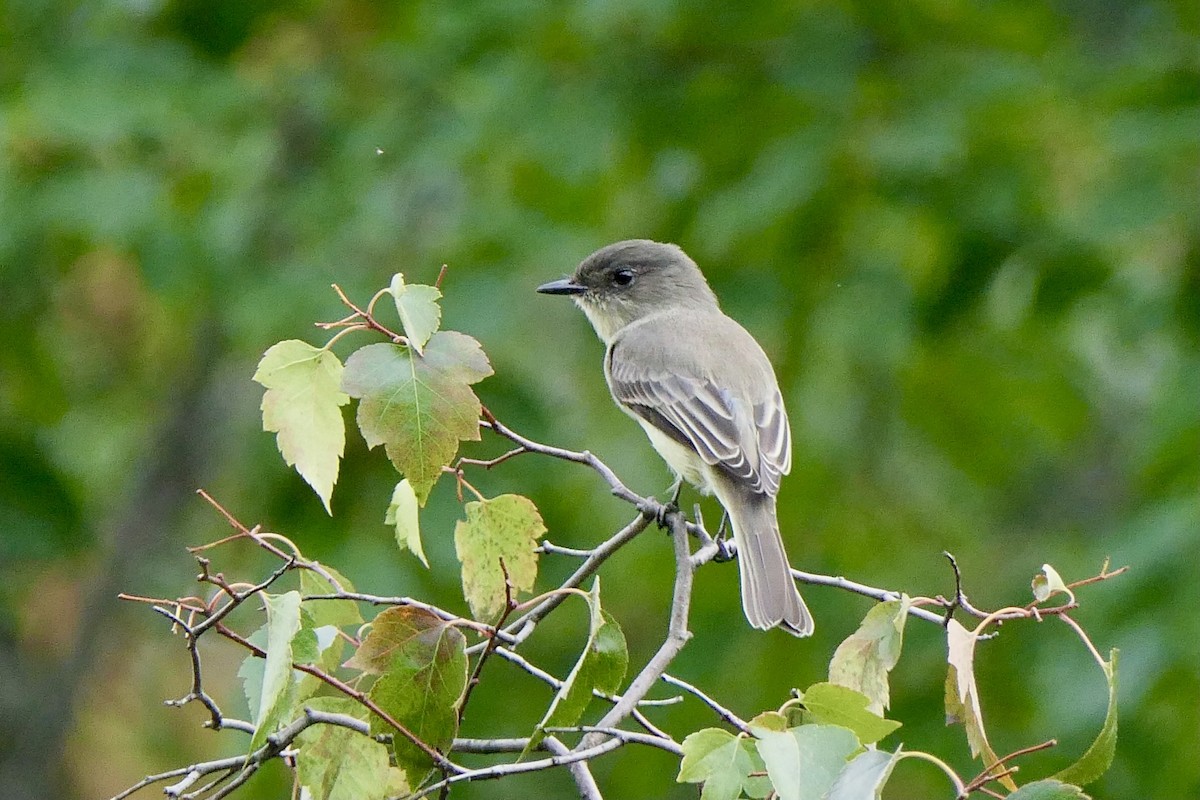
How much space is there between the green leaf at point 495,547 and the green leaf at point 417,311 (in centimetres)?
35

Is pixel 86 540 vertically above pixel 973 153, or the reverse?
pixel 973 153

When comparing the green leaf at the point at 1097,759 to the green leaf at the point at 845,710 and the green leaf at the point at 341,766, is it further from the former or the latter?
the green leaf at the point at 341,766

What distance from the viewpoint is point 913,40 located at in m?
6.43

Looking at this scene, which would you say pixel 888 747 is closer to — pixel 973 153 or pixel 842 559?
pixel 842 559

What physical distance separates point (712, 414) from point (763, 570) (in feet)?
3.08

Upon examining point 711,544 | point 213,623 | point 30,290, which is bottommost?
point 30,290

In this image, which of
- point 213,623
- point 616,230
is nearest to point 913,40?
point 616,230

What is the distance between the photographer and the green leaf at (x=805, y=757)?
6.43 ft

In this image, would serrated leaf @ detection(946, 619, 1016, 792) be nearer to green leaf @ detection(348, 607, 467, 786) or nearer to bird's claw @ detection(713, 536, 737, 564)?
green leaf @ detection(348, 607, 467, 786)

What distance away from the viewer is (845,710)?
213 centimetres

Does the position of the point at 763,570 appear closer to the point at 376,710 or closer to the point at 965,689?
the point at 965,689

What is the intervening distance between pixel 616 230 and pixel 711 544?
13.7ft

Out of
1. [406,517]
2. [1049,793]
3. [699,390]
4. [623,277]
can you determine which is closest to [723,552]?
[699,390]

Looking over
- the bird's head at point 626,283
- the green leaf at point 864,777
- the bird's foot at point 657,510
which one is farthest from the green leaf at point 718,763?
the bird's head at point 626,283
